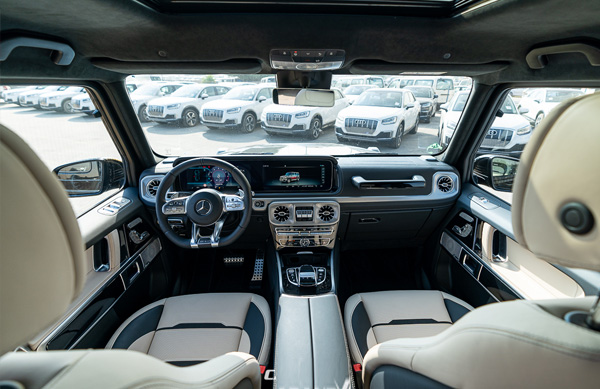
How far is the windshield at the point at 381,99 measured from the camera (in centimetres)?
309

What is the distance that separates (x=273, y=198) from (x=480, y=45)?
1833 mm

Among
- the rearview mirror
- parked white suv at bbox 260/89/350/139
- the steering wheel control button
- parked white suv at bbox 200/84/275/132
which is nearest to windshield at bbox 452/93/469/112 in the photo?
parked white suv at bbox 260/89/350/139

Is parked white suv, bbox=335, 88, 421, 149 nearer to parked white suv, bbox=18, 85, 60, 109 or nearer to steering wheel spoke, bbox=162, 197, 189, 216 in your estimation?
steering wheel spoke, bbox=162, 197, 189, 216

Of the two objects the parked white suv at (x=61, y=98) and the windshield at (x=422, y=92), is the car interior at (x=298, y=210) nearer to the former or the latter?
the parked white suv at (x=61, y=98)

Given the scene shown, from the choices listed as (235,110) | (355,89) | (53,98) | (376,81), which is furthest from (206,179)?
(376,81)

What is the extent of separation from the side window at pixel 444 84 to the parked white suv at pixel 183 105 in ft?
6.34

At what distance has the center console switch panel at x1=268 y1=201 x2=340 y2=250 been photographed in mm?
2820

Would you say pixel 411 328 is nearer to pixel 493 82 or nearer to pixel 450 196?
pixel 450 196

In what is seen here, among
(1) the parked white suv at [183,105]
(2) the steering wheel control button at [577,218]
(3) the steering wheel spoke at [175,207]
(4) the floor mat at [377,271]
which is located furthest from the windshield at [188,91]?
(2) the steering wheel control button at [577,218]

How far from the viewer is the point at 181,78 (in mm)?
2564

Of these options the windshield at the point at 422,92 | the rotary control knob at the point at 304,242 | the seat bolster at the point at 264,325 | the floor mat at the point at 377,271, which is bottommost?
the floor mat at the point at 377,271

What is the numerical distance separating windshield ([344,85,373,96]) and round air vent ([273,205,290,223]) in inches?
43.9

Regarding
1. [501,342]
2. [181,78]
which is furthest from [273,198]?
[501,342]

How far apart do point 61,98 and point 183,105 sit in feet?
2.92
